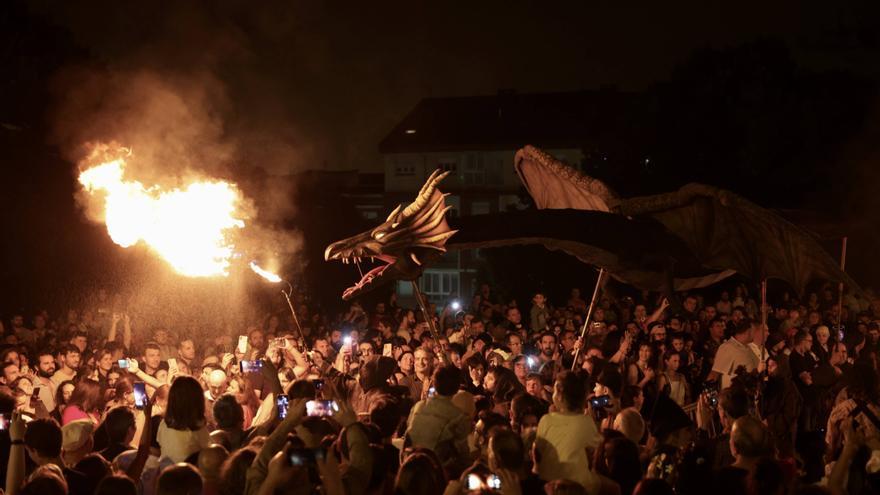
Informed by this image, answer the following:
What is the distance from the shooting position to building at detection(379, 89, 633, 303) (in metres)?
52.8

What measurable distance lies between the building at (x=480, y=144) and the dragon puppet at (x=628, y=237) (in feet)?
143

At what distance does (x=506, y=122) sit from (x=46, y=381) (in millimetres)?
45054

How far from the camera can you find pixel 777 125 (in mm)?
25219

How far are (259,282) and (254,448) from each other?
17.3 meters

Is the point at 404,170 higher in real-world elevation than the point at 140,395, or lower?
higher

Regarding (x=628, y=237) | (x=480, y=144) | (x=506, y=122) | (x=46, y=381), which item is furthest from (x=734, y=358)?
(x=506, y=122)

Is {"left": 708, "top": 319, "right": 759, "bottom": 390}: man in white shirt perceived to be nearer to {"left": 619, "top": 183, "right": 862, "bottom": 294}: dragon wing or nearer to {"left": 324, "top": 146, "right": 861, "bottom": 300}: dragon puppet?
{"left": 324, "top": 146, "right": 861, "bottom": 300}: dragon puppet

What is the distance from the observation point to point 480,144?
2095 inches

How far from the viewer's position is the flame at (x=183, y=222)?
1055cm

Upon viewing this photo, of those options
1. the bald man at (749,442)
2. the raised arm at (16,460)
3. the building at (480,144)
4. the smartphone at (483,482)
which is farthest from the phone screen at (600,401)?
the building at (480,144)

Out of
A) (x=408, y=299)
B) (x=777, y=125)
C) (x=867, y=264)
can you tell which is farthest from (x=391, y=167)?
(x=867, y=264)

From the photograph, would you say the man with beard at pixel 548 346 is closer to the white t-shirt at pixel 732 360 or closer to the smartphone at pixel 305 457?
the white t-shirt at pixel 732 360

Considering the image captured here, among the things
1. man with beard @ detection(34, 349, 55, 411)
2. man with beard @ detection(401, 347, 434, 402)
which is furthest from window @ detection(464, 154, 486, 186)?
man with beard @ detection(34, 349, 55, 411)

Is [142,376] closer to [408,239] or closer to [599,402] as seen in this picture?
[408,239]
